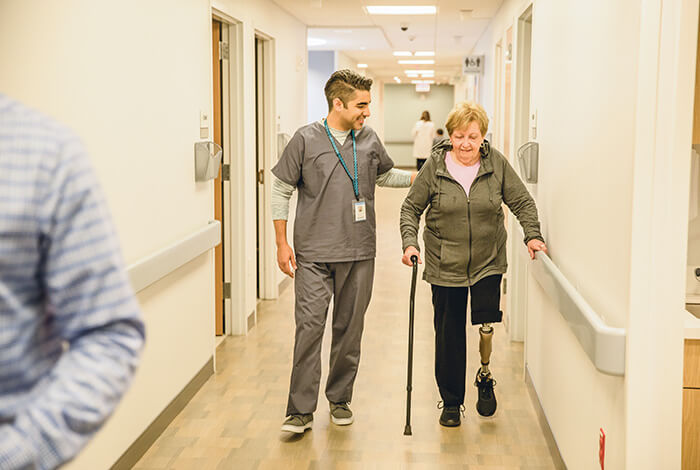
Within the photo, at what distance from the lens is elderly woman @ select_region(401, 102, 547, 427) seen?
13.0ft

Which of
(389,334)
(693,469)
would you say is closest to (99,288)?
(693,469)

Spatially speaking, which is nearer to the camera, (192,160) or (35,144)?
(35,144)

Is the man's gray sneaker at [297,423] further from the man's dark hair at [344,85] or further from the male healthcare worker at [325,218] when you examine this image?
the man's dark hair at [344,85]

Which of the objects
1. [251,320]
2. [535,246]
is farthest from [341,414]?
[251,320]

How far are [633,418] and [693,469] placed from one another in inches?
9.0

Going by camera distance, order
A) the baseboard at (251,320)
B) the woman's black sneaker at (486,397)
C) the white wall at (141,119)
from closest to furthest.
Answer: the white wall at (141,119), the woman's black sneaker at (486,397), the baseboard at (251,320)

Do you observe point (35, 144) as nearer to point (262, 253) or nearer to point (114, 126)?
point (114, 126)

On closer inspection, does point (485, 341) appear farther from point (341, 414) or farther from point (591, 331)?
point (591, 331)

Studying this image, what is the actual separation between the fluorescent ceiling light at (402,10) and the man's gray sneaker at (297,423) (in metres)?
4.98

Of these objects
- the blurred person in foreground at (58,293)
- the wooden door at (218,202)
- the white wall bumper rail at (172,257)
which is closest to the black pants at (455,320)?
the white wall bumper rail at (172,257)

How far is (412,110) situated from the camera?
30.0 m

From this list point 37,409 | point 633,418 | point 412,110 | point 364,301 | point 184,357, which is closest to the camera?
point 37,409

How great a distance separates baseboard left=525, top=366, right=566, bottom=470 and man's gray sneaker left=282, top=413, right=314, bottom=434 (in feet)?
3.60

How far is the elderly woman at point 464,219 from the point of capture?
13.0 ft
